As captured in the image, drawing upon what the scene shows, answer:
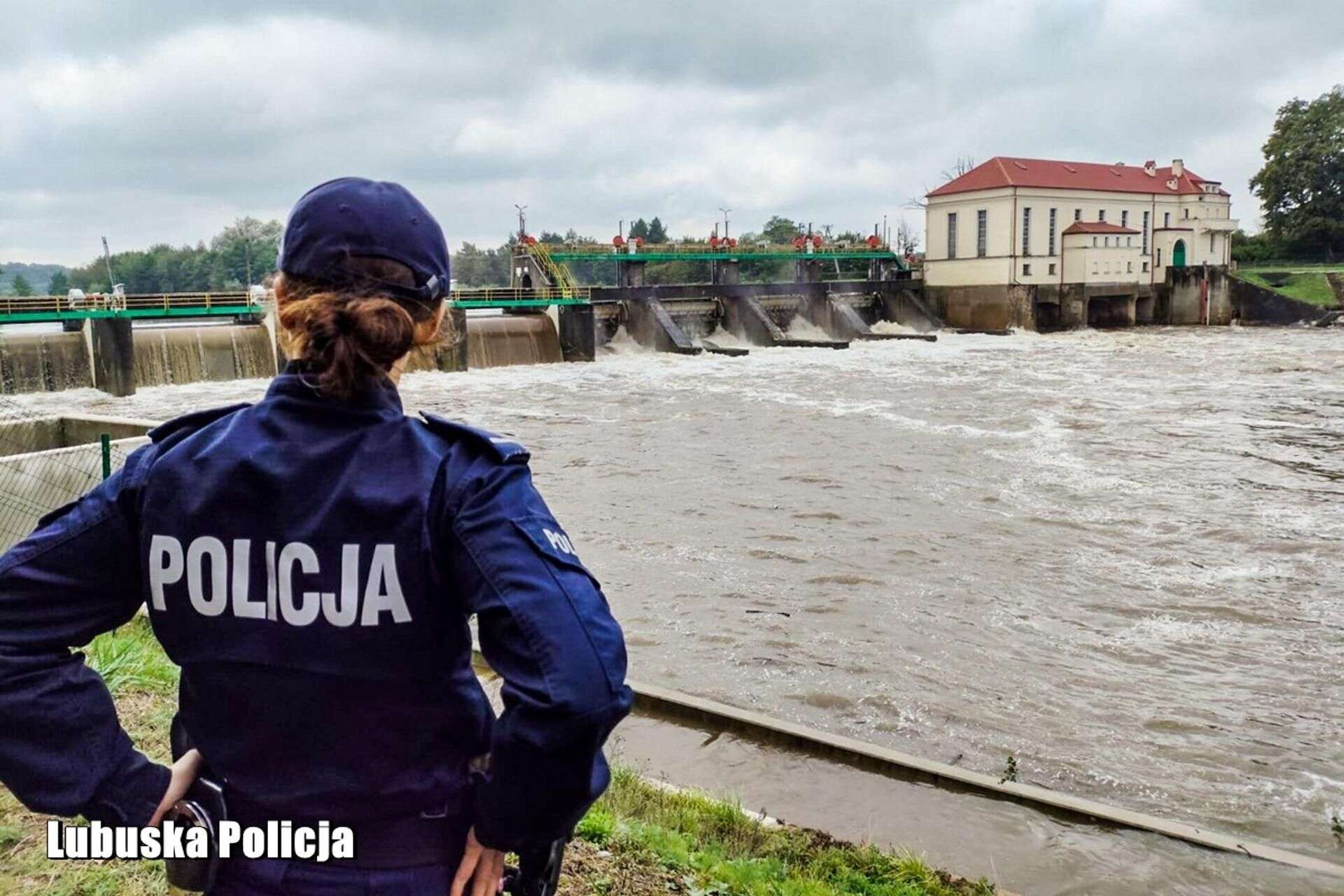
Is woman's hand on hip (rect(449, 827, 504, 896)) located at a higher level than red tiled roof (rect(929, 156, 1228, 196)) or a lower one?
lower

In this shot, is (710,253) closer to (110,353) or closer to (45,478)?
(110,353)

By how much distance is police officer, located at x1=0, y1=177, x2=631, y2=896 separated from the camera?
1.39 m

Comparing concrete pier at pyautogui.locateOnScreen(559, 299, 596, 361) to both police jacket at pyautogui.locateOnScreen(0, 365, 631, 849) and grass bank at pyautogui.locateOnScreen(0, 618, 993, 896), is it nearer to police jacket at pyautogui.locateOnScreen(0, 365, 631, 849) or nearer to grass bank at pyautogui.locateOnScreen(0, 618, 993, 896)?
grass bank at pyautogui.locateOnScreen(0, 618, 993, 896)

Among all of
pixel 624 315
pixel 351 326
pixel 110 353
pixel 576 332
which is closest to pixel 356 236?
pixel 351 326

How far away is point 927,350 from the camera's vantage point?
3688 centimetres

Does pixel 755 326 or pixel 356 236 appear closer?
pixel 356 236

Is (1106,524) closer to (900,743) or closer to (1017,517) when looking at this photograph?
(1017,517)

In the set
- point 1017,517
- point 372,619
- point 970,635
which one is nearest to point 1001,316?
point 1017,517

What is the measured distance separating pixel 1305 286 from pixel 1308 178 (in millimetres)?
16094

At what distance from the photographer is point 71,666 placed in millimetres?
1485

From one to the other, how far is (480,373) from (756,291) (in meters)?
15.2

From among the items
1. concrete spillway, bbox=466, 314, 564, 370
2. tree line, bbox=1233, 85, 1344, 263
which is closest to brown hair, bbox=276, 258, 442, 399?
concrete spillway, bbox=466, 314, 564, 370

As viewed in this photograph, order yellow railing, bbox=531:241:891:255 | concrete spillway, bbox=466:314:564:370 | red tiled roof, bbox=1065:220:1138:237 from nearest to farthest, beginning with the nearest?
concrete spillway, bbox=466:314:564:370
yellow railing, bbox=531:241:891:255
red tiled roof, bbox=1065:220:1138:237

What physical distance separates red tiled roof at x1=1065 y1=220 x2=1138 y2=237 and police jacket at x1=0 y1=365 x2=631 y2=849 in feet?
174
